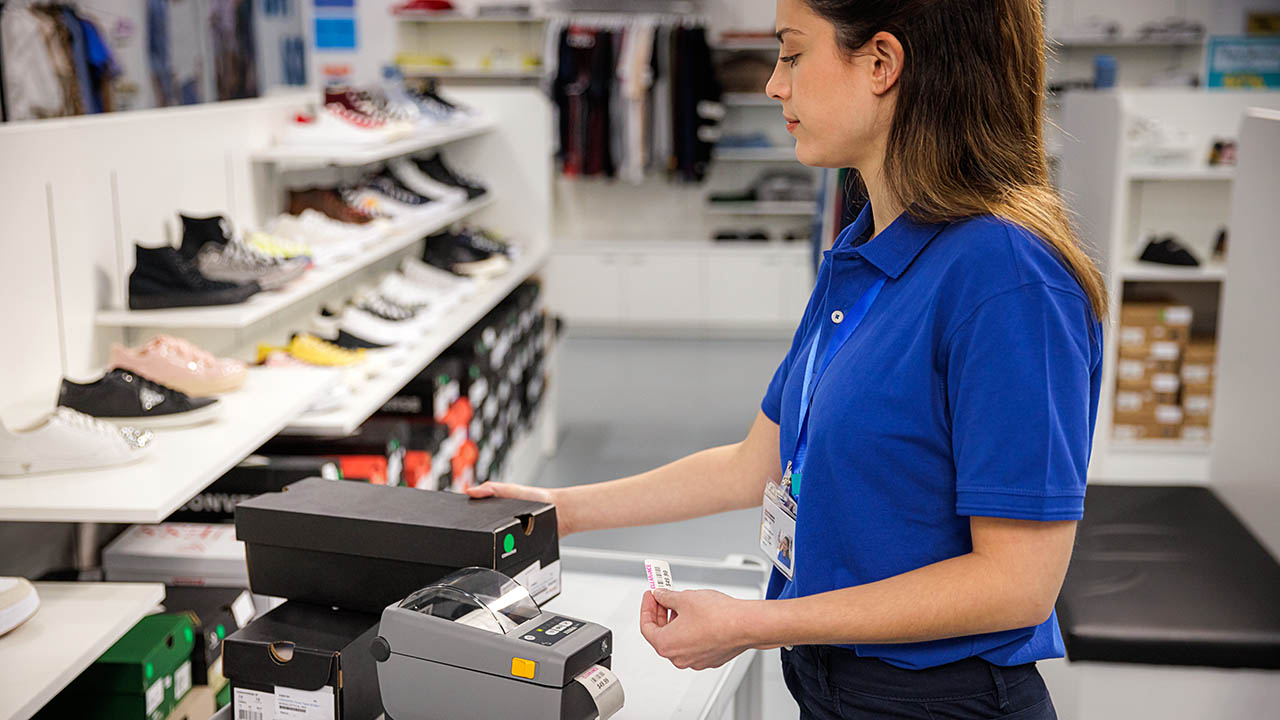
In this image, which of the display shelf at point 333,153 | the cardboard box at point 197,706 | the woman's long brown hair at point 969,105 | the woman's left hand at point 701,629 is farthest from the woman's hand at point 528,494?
the display shelf at point 333,153

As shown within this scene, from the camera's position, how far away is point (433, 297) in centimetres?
399

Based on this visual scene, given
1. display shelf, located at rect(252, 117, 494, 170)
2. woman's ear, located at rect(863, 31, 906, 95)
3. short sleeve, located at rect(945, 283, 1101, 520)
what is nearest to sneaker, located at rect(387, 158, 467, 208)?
display shelf, located at rect(252, 117, 494, 170)

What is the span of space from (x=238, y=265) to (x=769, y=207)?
16.9ft

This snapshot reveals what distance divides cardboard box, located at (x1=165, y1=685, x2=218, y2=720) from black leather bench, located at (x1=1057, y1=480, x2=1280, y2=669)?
167cm

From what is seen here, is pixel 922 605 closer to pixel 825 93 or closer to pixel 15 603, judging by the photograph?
pixel 825 93

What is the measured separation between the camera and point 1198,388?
4.67 m

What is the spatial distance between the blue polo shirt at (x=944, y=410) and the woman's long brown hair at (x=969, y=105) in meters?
0.03

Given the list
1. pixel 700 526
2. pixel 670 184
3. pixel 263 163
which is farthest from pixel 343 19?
pixel 700 526

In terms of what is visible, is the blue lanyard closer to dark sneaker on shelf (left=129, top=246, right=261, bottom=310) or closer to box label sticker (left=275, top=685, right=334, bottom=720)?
box label sticker (left=275, top=685, right=334, bottom=720)

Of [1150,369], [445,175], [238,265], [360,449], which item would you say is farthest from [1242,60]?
[238,265]

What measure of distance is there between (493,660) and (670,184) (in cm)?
694

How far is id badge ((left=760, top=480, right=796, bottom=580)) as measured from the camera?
1302 mm

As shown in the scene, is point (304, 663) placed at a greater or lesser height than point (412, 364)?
greater

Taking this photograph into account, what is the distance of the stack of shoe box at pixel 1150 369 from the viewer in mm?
4609
